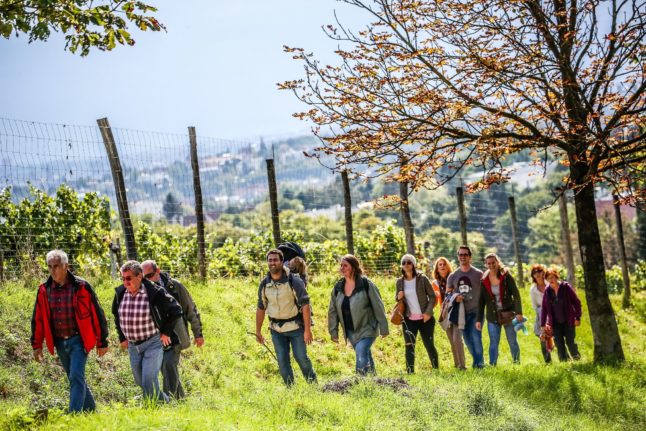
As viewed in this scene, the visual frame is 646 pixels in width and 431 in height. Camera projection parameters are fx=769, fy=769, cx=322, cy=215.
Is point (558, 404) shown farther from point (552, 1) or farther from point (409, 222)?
point (409, 222)

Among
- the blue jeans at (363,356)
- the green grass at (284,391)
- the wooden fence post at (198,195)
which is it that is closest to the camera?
the green grass at (284,391)

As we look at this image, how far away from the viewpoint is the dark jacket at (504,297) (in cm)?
1129

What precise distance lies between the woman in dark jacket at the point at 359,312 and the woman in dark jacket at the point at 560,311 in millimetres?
3874

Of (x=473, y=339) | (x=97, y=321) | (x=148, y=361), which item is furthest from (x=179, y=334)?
(x=473, y=339)

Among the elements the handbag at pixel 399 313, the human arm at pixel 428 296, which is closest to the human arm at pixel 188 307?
the handbag at pixel 399 313

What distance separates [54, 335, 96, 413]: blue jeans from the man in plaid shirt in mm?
440

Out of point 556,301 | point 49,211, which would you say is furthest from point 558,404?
point 49,211

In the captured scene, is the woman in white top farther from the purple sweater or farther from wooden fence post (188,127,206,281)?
wooden fence post (188,127,206,281)

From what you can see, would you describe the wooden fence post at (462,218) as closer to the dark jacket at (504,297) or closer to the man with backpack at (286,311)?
the dark jacket at (504,297)

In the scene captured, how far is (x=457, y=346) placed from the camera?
1095cm

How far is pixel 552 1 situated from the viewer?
34.6 feet

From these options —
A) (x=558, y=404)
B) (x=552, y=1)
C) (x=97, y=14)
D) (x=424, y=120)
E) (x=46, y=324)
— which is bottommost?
(x=558, y=404)

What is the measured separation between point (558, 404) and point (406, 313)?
2.48 metres

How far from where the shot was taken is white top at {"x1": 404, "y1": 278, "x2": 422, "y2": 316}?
34.3 feet
